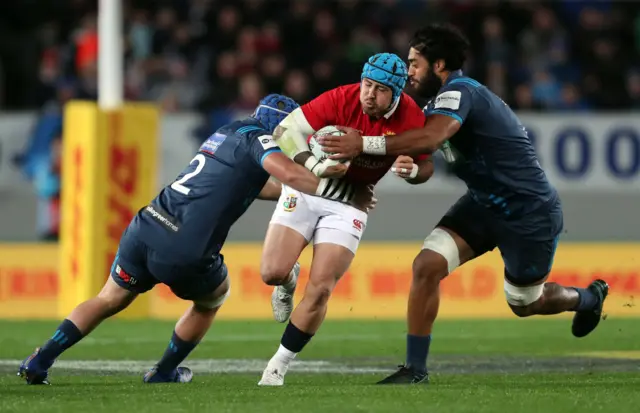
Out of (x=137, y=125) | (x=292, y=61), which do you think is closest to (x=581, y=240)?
(x=292, y=61)

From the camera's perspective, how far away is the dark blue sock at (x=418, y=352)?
868 cm

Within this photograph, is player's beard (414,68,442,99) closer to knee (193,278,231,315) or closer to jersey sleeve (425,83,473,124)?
jersey sleeve (425,83,473,124)

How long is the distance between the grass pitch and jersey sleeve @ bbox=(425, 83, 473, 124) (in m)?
1.69

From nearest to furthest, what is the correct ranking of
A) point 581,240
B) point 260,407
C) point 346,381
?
point 260,407 < point 346,381 < point 581,240

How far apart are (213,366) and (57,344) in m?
1.96

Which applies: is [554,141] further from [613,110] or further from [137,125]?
[137,125]

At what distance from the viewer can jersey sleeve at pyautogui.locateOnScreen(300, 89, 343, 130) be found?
845 cm

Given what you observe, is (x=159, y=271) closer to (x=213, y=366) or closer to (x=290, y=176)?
(x=290, y=176)

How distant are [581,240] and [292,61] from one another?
468 centimetres

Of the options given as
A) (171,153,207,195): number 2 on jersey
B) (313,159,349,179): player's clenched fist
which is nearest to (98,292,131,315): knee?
(171,153,207,195): number 2 on jersey

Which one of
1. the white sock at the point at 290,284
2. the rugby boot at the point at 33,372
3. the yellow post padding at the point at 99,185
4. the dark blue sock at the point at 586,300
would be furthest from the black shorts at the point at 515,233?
the yellow post padding at the point at 99,185

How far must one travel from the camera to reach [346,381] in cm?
882

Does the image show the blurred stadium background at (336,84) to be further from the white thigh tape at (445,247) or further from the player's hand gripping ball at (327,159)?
the player's hand gripping ball at (327,159)

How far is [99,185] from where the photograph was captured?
14141 millimetres
